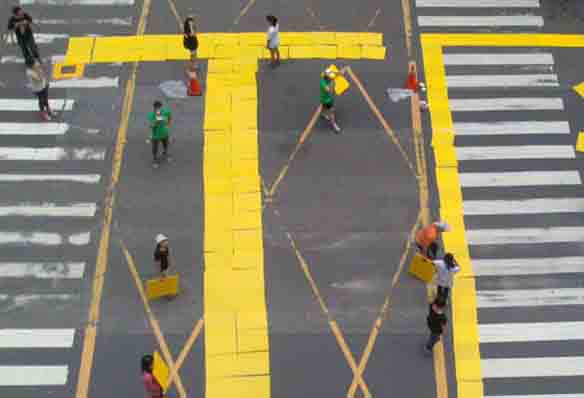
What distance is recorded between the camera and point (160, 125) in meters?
24.1

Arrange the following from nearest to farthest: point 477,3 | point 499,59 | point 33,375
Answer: point 33,375 < point 499,59 < point 477,3

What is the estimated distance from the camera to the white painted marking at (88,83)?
1070 inches

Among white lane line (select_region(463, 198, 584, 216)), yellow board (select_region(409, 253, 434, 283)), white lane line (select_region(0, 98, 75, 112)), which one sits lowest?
yellow board (select_region(409, 253, 434, 283))

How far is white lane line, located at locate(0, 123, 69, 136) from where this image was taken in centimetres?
2588

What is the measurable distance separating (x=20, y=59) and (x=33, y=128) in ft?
10.6

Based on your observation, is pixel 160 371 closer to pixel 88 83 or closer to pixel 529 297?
pixel 529 297

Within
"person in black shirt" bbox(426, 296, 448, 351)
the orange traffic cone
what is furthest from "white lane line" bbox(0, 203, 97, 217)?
"person in black shirt" bbox(426, 296, 448, 351)

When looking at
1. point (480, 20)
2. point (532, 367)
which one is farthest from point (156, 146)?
point (480, 20)

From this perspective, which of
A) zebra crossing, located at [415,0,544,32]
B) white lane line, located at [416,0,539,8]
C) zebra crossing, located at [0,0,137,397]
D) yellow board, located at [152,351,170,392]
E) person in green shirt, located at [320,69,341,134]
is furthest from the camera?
white lane line, located at [416,0,539,8]

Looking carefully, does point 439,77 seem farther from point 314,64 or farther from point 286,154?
point 286,154

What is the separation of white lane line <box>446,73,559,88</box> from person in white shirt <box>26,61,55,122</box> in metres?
12.3

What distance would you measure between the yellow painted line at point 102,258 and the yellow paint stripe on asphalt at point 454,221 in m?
8.89

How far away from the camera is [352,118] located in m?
26.5

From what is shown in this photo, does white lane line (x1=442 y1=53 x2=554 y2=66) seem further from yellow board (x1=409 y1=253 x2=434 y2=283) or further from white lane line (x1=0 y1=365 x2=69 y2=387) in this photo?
white lane line (x1=0 y1=365 x2=69 y2=387)
